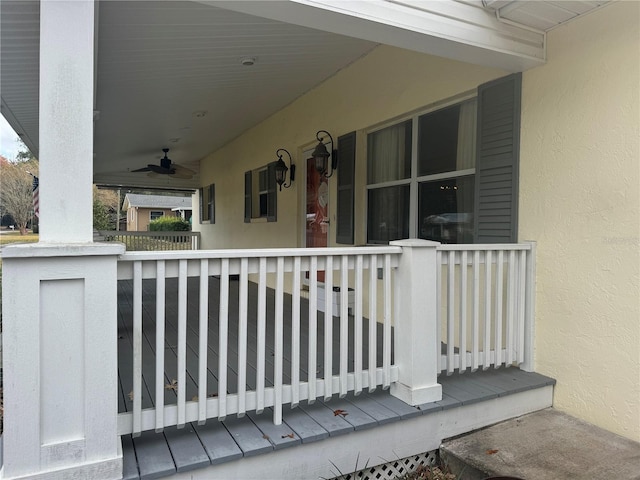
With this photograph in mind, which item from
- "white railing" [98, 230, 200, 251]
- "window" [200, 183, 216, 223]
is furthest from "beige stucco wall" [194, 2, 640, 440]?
"white railing" [98, 230, 200, 251]

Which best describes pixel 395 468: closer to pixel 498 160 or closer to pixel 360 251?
pixel 360 251

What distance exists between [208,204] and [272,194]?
15.4 feet

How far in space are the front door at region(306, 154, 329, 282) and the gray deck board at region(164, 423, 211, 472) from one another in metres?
3.33

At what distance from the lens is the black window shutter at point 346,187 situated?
468 centimetres

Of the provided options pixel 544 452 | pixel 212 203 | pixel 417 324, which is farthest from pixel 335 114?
pixel 212 203

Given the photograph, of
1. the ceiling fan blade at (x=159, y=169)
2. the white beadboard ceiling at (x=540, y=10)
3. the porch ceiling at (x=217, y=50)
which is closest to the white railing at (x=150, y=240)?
the ceiling fan blade at (x=159, y=169)

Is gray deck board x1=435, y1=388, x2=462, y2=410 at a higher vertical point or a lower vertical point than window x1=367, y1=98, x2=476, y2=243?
lower

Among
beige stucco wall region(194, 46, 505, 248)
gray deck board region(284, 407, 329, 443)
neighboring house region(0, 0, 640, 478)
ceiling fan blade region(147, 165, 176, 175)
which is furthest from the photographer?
ceiling fan blade region(147, 165, 176, 175)

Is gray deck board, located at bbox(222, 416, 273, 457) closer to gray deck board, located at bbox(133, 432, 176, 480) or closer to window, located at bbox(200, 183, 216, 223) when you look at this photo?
gray deck board, located at bbox(133, 432, 176, 480)

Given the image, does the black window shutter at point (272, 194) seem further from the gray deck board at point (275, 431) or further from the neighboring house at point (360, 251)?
the gray deck board at point (275, 431)

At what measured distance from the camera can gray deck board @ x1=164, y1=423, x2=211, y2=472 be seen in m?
1.83

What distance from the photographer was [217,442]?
1992mm

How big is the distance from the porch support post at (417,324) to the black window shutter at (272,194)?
425cm

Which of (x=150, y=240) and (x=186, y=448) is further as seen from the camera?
(x=150, y=240)
